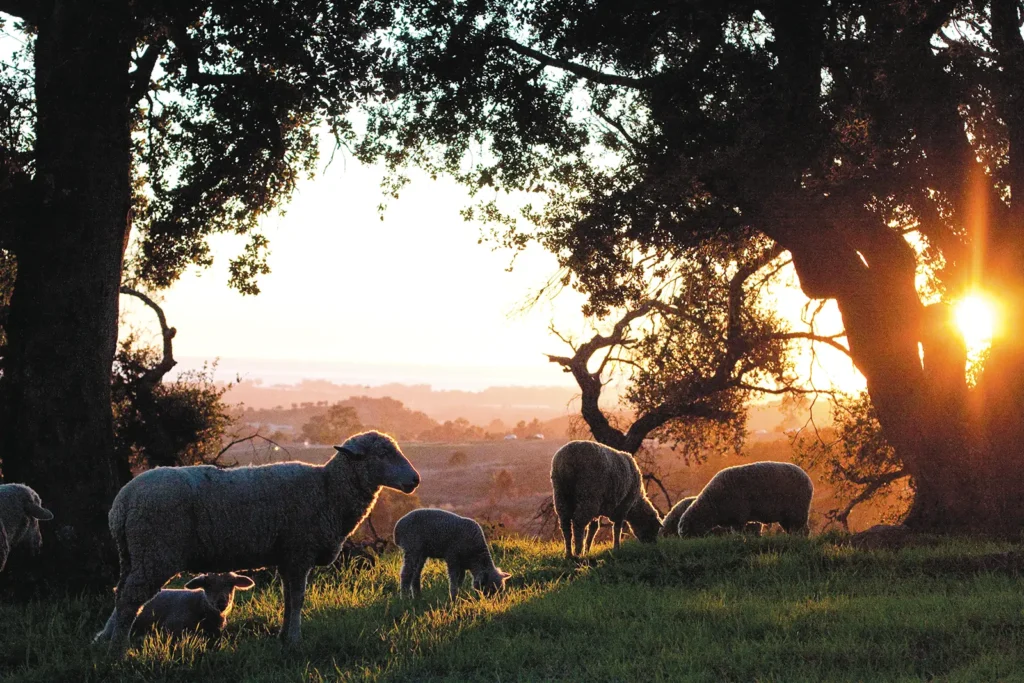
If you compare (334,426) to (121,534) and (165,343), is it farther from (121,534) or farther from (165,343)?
(121,534)

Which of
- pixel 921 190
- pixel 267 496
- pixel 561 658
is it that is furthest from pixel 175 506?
pixel 921 190

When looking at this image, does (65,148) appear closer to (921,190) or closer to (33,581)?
(33,581)

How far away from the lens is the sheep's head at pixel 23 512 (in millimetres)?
10898

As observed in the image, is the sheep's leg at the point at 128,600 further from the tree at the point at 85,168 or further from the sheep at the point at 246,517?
the tree at the point at 85,168

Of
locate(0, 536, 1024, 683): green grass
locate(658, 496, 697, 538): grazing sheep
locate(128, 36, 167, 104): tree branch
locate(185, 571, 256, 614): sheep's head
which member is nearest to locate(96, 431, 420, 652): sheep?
locate(0, 536, 1024, 683): green grass

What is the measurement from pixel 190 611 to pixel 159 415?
12.3 meters

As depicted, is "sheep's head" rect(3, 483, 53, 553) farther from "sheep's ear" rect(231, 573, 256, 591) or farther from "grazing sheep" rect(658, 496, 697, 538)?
"grazing sheep" rect(658, 496, 697, 538)

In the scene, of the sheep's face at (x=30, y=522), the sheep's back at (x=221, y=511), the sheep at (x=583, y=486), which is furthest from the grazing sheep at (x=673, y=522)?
the sheep's face at (x=30, y=522)

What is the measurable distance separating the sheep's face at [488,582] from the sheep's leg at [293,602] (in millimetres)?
3163

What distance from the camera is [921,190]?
47.8ft

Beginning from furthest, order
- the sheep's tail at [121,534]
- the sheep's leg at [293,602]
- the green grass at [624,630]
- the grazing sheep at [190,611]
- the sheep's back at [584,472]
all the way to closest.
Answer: the sheep's back at [584,472] < the grazing sheep at [190,611] < the sheep's leg at [293,602] < the sheep's tail at [121,534] < the green grass at [624,630]

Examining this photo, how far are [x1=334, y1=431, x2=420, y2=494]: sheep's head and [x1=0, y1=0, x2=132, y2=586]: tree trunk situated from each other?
493cm

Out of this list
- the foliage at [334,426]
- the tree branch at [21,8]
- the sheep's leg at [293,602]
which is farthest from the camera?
the foliage at [334,426]

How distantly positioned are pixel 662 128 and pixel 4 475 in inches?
427
